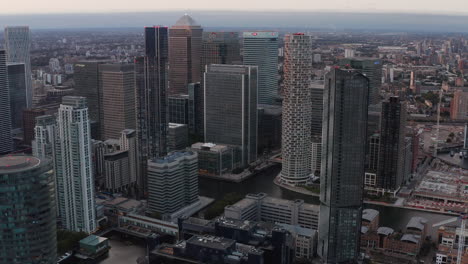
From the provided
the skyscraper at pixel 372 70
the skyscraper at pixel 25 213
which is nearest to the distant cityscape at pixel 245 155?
the skyscraper at pixel 25 213

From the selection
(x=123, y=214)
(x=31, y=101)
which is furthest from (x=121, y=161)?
(x=31, y=101)

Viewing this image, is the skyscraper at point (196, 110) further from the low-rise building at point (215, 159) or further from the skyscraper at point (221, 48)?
the low-rise building at point (215, 159)

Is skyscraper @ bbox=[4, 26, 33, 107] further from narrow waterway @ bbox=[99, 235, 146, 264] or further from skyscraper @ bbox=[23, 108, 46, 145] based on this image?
narrow waterway @ bbox=[99, 235, 146, 264]

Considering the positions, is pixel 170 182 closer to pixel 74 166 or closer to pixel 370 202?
pixel 74 166

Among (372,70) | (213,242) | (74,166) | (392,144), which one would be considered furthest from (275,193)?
(372,70)

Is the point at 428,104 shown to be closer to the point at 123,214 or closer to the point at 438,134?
the point at 438,134

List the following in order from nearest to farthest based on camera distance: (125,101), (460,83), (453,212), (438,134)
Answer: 1. (453,212)
2. (125,101)
3. (438,134)
4. (460,83)
